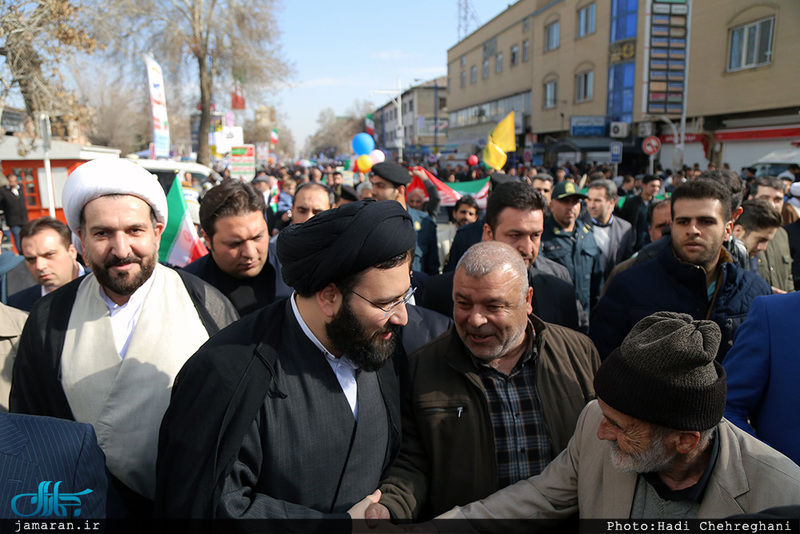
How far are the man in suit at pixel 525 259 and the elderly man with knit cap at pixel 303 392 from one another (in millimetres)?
1339

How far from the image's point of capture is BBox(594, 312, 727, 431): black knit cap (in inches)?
61.0

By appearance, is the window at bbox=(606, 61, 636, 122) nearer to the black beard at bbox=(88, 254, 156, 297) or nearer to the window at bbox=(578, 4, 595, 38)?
the window at bbox=(578, 4, 595, 38)

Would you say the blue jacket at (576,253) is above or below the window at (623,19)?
below

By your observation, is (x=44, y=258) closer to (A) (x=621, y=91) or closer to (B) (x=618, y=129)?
(B) (x=618, y=129)

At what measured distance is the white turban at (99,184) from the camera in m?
2.14

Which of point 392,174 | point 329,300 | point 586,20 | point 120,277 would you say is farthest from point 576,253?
point 586,20

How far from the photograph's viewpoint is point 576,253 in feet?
16.3

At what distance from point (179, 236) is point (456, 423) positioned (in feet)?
10.5

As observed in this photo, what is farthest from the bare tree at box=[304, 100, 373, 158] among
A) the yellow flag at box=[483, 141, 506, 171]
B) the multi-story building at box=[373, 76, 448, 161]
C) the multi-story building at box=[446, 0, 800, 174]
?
the yellow flag at box=[483, 141, 506, 171]

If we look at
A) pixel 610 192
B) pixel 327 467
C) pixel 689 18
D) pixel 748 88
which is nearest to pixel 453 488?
pixel 327 467

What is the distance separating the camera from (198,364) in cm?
167

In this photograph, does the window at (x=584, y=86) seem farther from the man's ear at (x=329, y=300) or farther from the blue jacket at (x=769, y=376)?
the man's ear at (x=329, y=300)

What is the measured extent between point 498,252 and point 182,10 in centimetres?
2520

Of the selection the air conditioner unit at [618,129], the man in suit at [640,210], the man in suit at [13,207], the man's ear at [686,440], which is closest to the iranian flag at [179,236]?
the man's ear at [686,440]
